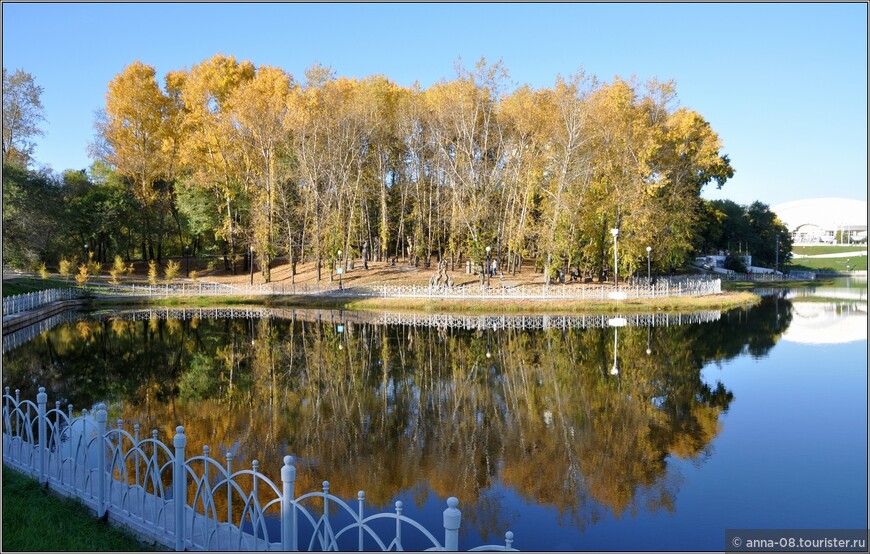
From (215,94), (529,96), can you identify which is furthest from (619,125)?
(215,94)

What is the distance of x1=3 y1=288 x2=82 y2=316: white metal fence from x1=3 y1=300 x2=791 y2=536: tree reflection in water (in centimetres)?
301

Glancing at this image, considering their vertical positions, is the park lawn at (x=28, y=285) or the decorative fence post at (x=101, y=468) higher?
the park lawn at (x=28, y=285)

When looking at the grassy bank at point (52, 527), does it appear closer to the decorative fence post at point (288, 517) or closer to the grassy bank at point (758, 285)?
the decorative fence post at point (288, 517)

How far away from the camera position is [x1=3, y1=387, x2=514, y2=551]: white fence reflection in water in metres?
6.46

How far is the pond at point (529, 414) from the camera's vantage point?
9.62 meters

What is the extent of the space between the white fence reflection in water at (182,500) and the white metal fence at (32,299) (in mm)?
23115

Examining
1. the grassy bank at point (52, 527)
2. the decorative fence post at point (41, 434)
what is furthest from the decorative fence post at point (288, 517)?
the decorative fence post at point (41, 434)

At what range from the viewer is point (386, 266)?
50.4 metres

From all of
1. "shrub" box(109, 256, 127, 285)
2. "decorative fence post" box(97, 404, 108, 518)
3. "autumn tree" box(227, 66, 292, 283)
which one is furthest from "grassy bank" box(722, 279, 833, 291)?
"decorative fence post" box(97, 404, 108, 518)

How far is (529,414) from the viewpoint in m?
14.6

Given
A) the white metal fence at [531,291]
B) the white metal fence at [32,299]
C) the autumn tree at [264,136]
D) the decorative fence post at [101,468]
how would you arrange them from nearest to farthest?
the decorative fence post at [101,468], the white metal fence at [32,299], the white metal fence at [531,291], the autumn tree at [264,136]

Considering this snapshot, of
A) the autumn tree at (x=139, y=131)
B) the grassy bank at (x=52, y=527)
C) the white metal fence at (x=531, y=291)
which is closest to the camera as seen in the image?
the grassy bank at (x=52, y=527)

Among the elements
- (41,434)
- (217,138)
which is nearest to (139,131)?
(217,138)

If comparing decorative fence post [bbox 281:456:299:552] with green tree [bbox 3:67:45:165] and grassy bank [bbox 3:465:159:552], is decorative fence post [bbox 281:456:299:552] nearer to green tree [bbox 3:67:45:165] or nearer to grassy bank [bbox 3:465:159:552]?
grassy bank [bbox 3:465:159:552]
